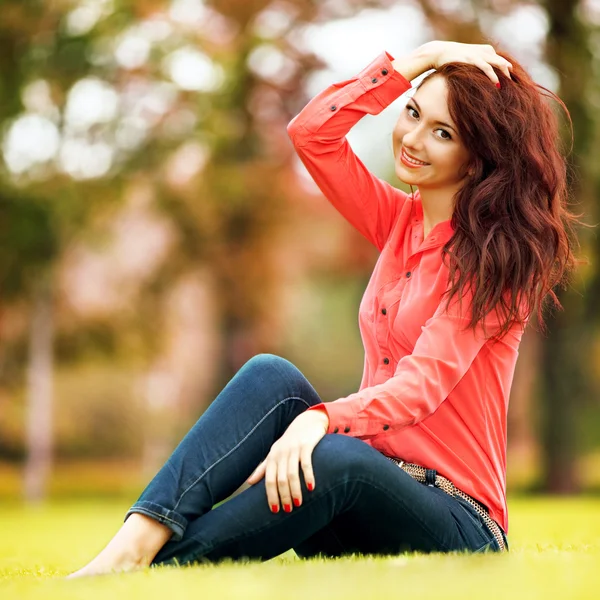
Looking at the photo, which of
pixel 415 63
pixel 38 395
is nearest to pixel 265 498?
pixel 415 63

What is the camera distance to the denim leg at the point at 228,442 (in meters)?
2.57

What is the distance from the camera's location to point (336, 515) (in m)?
2.62

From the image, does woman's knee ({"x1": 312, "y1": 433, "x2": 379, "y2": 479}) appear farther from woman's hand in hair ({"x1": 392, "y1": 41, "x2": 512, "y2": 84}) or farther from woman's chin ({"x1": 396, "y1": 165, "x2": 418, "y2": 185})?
woman's hand in hair ({"x1": 392, "y1": 41, "x2": 512, "y2": 84})

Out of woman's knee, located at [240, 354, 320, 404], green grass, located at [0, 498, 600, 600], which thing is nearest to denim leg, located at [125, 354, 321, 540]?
woman's knee, located at [240, 354, 320, 404]

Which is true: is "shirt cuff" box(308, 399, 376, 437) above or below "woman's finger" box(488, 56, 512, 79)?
below

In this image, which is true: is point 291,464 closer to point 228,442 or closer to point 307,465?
point 307,465

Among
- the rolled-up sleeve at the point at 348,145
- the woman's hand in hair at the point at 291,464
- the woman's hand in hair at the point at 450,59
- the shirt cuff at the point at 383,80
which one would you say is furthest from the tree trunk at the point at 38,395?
the woman's hand in hair at the point at 291,464

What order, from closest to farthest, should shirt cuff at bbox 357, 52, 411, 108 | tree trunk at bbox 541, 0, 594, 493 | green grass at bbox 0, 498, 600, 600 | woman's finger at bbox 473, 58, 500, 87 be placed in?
green grass at bbox 0, 498, 600, 600
woman's finger at bbox 473, 58, 500, 87
shirt cuff at bbox 357, 52, 411, 108
tree trunk at bbox 541, 0, 594, 493

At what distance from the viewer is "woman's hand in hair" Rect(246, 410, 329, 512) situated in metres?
2.47

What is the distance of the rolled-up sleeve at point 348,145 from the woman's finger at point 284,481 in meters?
1.02

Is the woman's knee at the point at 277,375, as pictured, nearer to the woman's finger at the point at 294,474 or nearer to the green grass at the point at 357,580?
the woman's finger at the point at 294,474

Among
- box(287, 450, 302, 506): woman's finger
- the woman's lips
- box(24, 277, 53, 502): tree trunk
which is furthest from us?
box(24, 277, 53, 502): tree trunk

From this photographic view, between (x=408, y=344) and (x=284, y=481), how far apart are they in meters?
0.66

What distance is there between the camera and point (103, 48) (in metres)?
13.8
